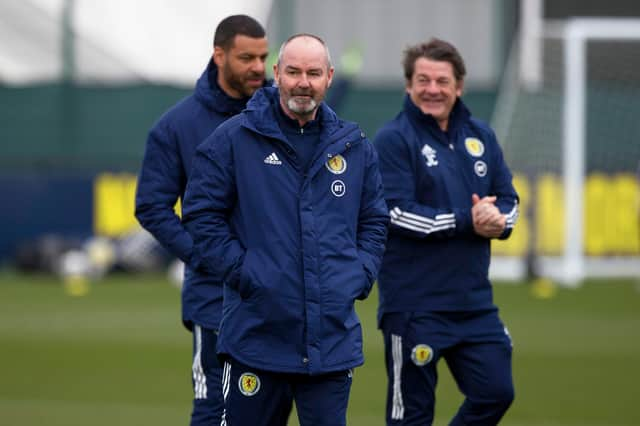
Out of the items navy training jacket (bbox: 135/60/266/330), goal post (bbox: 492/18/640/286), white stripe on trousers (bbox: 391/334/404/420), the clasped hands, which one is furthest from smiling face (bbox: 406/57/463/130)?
goal post (bbox: 492/18/640/286)

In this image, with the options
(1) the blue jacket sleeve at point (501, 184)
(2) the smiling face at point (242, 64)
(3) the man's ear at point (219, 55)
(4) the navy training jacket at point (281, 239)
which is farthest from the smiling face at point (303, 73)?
(1) the blue jacket sleeve at point (501, 184)

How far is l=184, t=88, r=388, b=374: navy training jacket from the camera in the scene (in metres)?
4.96

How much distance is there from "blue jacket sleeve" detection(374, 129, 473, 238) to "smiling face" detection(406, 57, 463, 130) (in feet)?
0.71

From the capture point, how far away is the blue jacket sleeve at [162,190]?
6312mm

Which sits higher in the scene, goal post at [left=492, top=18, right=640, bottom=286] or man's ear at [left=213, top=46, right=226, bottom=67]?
man's ear at [left=213, top=46, right=226, bottom=67]

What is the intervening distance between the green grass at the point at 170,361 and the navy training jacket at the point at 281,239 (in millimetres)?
3638

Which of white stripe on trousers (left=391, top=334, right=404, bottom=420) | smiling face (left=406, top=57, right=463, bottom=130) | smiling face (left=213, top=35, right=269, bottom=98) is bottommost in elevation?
white stripe on trousers (left=391, top=334, right=404, bottom=420)

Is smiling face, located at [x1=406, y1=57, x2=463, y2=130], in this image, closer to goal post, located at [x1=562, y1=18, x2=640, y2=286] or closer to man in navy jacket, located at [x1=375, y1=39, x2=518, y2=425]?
man in navy jacket, located at [x1=375, y1=39, x2=518, y2=425]

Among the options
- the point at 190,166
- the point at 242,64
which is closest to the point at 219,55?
the point at 242,64

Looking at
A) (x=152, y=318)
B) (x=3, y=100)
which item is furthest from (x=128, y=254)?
(x=152, y=318)

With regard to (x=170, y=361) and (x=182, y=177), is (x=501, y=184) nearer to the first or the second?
(x=182, y=177)

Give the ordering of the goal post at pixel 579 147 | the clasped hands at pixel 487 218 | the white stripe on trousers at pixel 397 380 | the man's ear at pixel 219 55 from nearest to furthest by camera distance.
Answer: the clasped hands at pixel 487 218
the white stripe on trousers at pixel 397 380
the man's ear at pixel 219 55
the goal post at pixel 579 147

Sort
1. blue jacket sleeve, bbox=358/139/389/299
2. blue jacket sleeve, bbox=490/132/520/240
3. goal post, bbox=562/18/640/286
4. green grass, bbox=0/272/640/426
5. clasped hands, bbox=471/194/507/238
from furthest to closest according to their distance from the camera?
1. goal post, bbox=562/18/640/286
2. green grass, bbox=0/272/640/426
3. blue jacket sleeve, bbox=490/132/520/240
4. clasped hands, bbox=471/194/507/238
5. blue jacket sleeve, bbox=358/139/389/299

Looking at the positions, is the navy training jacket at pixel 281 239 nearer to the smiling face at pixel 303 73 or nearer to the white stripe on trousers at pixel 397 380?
the smiling face at pixel 303 73
